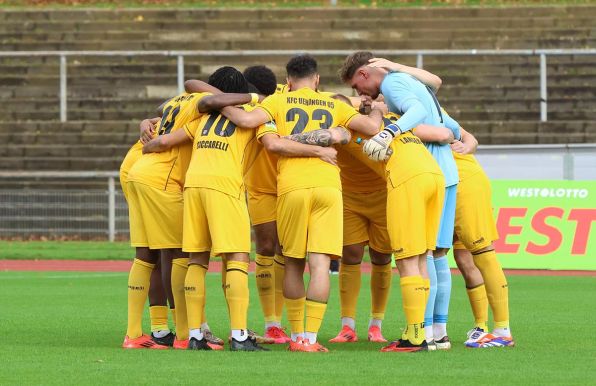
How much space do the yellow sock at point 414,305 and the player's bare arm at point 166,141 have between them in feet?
7.06

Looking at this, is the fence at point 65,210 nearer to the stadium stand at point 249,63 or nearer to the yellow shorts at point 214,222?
the stadium stand at point 249,63

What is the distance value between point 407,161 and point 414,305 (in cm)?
113

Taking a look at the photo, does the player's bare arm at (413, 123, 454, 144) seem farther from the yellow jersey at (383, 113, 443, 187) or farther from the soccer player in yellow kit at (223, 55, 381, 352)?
the soccer player in yellow kit at (223, 55, 381, 352)

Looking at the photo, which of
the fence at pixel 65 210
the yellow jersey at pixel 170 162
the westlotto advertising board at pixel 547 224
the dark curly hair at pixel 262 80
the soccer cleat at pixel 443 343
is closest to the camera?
the soccer cleat at pixel 443 343

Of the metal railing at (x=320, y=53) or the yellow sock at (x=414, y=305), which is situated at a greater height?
the metal railing at (x=320, y=53)

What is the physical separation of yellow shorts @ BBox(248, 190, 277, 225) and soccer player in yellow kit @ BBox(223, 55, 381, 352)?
103 centimetres

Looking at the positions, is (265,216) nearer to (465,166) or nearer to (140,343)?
(140,343)

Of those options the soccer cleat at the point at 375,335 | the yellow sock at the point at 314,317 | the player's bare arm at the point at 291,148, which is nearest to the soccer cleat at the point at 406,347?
the yellow sock at the point at 314,317

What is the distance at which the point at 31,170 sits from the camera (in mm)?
28062

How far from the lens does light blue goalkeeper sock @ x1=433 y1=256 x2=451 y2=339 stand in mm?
11102

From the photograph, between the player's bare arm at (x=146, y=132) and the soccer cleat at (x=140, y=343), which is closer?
the soccer cleat at (x=140, y=343)

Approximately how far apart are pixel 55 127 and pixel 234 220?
61.2 feet

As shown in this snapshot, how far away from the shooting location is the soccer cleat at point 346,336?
1184cm

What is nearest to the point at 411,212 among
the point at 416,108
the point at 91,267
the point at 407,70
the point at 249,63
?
the point at 416,108
